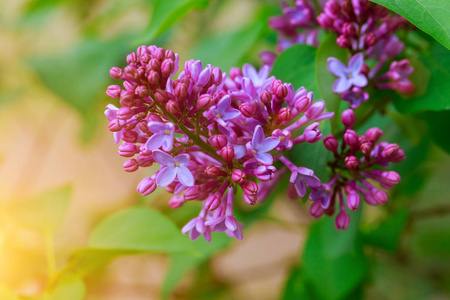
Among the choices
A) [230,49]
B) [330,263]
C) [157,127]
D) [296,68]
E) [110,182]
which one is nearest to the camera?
[157,127]

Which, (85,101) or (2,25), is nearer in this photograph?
(85,101)

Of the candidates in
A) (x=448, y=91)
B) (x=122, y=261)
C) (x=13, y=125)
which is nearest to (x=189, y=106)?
(x=448, y=91)

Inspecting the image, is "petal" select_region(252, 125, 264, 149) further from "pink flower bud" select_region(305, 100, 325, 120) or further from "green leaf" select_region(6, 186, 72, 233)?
"green leaf" select_region(6, 186, 72, 233)

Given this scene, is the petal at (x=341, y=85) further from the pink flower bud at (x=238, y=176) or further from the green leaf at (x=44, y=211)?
the green leaf at (x=44, y=211)

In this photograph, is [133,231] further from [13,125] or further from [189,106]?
[13,125]

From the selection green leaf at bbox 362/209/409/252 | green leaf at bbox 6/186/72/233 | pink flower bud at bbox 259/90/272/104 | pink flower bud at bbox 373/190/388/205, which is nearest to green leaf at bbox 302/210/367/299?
green leaf at bbox 362/209/409/252

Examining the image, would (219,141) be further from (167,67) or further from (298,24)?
(298,24)

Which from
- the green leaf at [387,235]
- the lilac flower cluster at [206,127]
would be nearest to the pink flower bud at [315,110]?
the lilac flower cluster at [206,127]

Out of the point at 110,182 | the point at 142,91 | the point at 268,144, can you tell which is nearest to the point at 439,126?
Result: the point at 268,144
